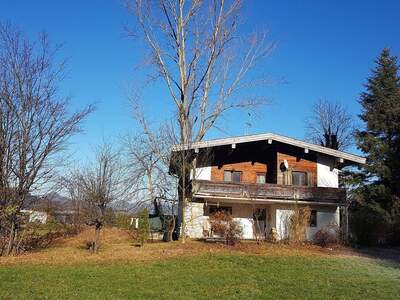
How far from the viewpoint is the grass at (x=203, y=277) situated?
10.5 metres

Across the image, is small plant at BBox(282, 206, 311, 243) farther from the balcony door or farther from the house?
the balcony door

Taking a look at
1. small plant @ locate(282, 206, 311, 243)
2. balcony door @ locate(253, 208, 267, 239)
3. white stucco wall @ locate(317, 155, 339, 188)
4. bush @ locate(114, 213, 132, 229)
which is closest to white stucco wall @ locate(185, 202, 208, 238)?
balcony door @ locate(253, 208, 267, 239)

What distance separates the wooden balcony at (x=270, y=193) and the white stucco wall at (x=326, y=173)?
6.42 feet

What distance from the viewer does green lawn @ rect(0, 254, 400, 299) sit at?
34.1 ft

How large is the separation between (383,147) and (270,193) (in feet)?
36.0

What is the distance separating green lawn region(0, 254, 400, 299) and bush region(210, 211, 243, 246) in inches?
186

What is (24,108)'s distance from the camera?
18141 mm

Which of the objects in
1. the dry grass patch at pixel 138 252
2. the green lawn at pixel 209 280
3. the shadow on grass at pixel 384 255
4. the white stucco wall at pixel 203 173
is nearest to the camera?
the green lawn at pixel 209 280

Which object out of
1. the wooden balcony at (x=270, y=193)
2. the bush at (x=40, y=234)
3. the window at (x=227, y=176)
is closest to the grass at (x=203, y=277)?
the bush at (x=40, y=234)

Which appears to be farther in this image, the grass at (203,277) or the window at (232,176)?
the window at (232,176)

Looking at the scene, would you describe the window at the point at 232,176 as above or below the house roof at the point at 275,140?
below

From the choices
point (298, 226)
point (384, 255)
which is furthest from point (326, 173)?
point (384, 255)

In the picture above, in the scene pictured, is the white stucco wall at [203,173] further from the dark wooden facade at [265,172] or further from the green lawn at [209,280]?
the green lawn at [209,280]

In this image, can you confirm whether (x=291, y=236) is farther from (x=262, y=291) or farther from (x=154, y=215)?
(x=262, y=291)
